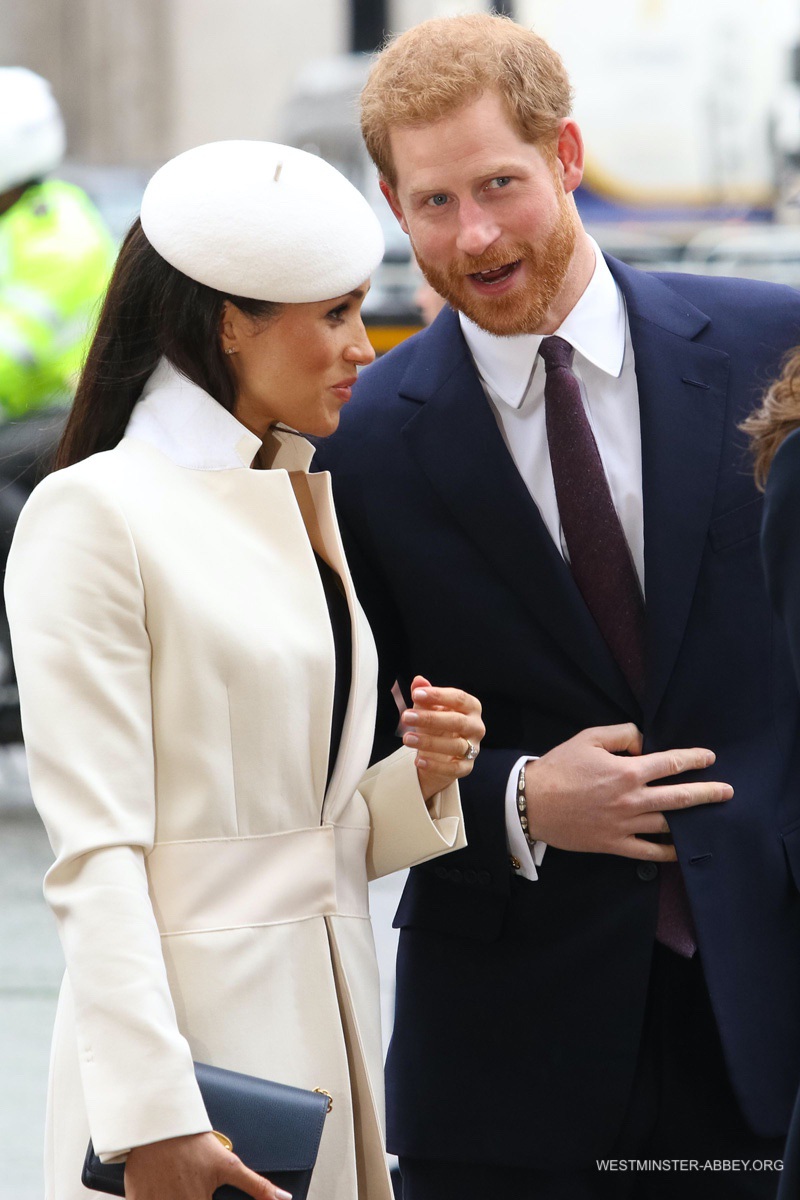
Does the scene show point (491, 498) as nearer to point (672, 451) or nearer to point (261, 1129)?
point (672, 451)

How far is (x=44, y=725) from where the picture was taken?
1.83m

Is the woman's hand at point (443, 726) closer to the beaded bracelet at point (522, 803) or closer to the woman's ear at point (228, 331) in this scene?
the beaded bracelet at point (522, 803)

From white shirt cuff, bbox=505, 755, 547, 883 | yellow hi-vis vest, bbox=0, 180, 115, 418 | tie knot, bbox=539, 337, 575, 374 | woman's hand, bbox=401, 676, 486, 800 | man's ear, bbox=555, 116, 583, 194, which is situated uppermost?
man's ear, bbox=555, 116, 583, 194

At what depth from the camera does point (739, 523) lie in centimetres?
224

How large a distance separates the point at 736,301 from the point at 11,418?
4.29m

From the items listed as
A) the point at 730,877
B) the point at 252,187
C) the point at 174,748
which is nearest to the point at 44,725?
the point at 174,748

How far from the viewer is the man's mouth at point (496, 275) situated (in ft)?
7.43

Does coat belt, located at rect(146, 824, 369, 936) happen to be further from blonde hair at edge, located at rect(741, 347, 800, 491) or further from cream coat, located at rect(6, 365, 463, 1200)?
blonde hair at edge, located at rect(741, 347, 800, 491)

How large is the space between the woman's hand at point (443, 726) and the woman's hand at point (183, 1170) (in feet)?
1.70

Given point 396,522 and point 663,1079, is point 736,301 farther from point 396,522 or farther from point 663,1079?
point 663,1079

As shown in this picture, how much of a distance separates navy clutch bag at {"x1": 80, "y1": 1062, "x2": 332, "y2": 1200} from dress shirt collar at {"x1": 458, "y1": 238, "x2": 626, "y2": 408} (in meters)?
0.99

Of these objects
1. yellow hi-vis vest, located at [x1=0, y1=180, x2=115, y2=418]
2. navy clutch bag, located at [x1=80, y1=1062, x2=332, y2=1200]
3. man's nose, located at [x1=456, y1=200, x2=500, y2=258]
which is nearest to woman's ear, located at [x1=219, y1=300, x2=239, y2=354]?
man's nose, located at [x1=456, y1=200, x2=500, y2=258]

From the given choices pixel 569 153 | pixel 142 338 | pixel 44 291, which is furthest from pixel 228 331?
pixel 44 291

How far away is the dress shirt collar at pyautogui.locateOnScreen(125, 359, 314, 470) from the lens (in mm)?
2008
